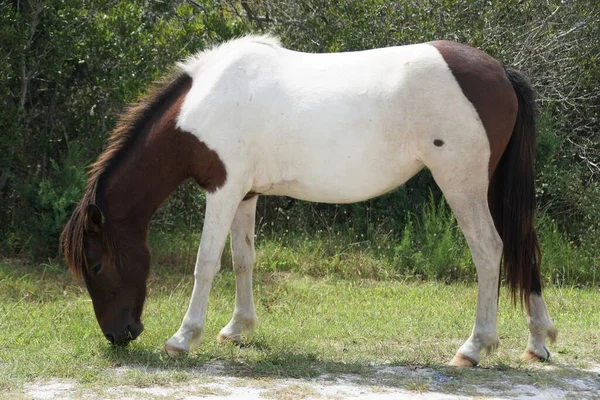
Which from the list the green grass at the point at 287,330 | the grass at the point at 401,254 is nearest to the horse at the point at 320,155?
the green grass at the point at 287,330

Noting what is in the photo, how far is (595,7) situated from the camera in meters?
10.0

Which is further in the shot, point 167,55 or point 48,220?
point 167,55

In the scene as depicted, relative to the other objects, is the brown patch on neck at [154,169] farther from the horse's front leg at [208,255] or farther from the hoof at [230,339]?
the hoof at [230,339]

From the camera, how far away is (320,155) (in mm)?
5668

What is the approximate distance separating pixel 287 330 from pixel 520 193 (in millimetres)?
1954

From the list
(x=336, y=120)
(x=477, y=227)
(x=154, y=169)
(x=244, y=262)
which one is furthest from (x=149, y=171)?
(x=477, y=227)

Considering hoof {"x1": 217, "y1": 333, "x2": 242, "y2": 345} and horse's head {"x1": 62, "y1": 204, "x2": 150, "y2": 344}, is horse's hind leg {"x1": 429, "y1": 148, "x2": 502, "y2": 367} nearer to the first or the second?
hoof {"x1": 217, "y1": 333, "x2": 242, "y2": 345}

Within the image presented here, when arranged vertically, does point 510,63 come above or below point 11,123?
above

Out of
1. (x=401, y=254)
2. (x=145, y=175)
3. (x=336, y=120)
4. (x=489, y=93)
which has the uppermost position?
(x=489, y=93)

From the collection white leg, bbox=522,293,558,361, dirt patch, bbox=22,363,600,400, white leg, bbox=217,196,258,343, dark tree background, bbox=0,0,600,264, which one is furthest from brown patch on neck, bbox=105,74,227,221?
dark tree background, bbox=0,0,600,264

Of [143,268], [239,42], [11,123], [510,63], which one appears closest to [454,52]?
[239,42]

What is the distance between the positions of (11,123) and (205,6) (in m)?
2.66

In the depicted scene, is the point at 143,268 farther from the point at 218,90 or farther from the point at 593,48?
the point at 593,48

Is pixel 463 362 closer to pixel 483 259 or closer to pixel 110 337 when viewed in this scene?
pixel 483 259
